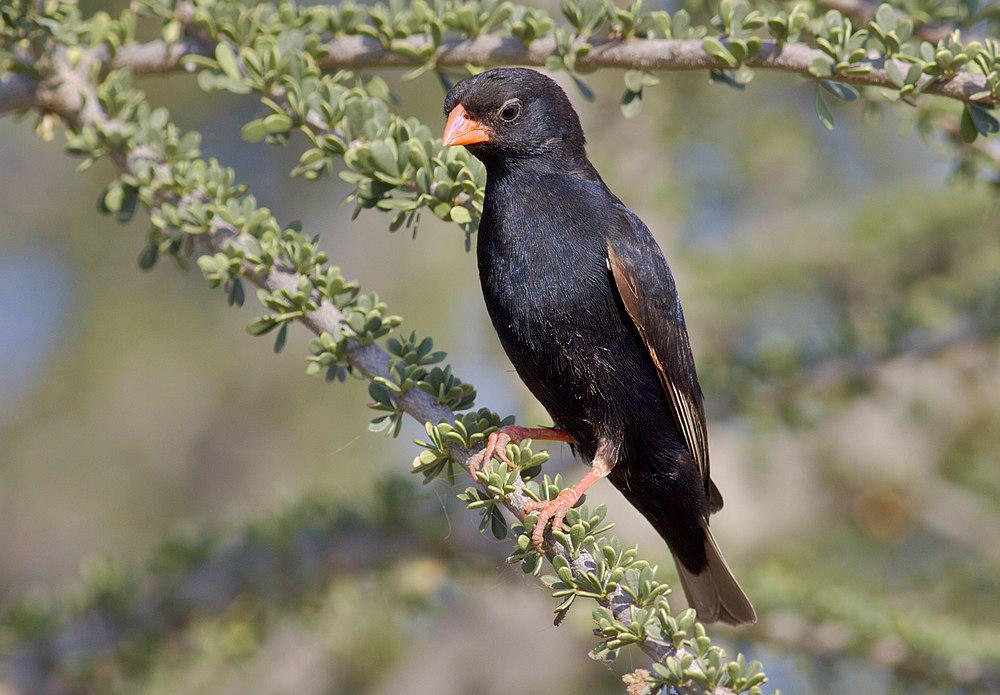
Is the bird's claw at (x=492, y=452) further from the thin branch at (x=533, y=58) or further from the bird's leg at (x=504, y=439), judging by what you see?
the thin branch at (x=533, y=58)

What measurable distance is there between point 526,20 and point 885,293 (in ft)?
8.62

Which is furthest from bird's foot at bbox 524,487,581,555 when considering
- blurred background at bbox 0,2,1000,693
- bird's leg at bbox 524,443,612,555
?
blurred background at bbox 0,2,1000,693

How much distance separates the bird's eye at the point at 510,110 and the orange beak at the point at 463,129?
74mm

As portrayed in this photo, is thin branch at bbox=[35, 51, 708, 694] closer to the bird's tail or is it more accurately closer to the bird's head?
the bird's head

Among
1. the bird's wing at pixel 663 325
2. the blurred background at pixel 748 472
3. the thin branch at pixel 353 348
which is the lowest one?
the blurred background at pixel 748 472

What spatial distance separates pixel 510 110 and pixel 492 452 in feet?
3.65

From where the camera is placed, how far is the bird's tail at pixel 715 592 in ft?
9.95

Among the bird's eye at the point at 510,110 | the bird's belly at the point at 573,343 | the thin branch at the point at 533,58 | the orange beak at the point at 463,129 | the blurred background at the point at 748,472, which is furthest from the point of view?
the blurred background at the point at 748,472

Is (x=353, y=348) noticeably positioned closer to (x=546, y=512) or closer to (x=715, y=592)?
(x=546, y=512)

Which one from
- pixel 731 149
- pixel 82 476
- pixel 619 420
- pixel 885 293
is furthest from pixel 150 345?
pixel 619 420

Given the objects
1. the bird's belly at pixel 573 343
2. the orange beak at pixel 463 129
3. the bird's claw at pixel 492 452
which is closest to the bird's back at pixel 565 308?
the bird's belly at pixel 573 343

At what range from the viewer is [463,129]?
2.90m

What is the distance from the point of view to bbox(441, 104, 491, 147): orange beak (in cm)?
285

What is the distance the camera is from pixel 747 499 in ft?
15.4
